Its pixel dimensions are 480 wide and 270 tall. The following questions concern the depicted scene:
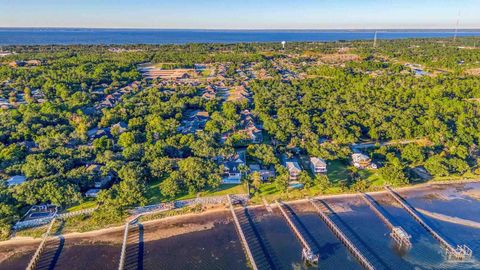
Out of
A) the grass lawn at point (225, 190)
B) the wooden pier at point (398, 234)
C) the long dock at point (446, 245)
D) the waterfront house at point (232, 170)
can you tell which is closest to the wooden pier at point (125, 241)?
the grass lawn at point (225, 190)

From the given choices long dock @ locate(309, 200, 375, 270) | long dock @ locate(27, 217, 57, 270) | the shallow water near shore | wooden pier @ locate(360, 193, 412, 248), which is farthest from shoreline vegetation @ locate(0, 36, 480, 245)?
wooden pier @ locate(360, 193, 412, 248)

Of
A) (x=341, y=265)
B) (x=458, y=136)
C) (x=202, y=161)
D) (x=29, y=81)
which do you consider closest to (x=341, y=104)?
(x=458, y=136)

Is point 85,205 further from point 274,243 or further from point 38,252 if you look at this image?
point 274,243

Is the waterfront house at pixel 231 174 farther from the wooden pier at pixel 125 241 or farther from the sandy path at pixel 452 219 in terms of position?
the sandy path at pixel 452 219

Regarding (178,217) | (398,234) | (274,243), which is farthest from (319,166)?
(178,217)

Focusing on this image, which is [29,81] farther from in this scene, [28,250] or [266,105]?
[28,250]

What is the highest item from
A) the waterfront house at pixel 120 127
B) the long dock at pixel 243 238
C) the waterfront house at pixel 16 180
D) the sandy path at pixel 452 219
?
the waterfront house at pixel 120 127
